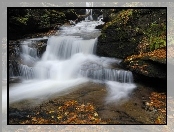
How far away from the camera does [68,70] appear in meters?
8.19

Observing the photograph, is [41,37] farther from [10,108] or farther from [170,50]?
[170,50]

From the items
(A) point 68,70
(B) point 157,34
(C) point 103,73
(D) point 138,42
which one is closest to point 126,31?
(D) point 138,42

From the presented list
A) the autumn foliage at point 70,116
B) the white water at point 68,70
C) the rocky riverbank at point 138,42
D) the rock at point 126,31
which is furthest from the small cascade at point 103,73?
the autumn foliage at point 70,116

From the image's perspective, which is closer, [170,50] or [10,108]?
[10,108]

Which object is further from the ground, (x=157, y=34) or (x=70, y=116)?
(x=157, y=34)

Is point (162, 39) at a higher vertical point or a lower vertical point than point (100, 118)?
higher

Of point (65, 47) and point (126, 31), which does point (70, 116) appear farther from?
point (126, 31)

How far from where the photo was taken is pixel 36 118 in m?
7.72

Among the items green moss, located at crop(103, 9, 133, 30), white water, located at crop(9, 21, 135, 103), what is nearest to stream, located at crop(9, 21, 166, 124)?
white water, located at crop(9, 21, 135, 103)

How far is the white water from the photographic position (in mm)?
8023

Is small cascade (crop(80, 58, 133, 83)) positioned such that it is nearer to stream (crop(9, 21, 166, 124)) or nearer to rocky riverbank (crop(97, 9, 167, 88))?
stream (crop(9, 21, 166, 124))

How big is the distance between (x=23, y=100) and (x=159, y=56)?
351 cm

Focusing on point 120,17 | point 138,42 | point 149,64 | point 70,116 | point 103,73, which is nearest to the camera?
point 70,116

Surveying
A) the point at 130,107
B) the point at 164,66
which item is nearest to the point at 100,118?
the point at 130,107
